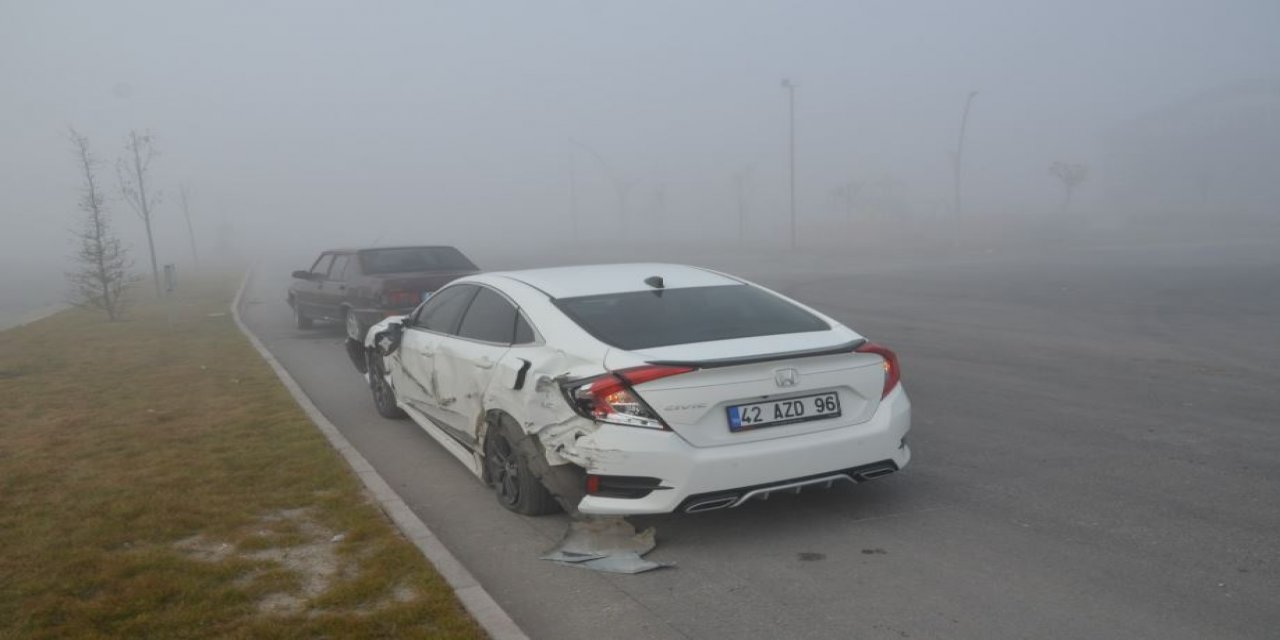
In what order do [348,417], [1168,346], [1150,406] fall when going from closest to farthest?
[1150,406], [348,417], [1168,346]

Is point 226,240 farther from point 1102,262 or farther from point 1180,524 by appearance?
point 1180,524

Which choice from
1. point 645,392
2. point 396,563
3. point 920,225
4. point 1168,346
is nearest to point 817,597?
→ point 645,392

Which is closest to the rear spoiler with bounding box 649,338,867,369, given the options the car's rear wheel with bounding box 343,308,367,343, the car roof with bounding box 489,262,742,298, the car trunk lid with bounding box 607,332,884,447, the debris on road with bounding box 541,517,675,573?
the car trunk lid with bounding box 607,332,884,447

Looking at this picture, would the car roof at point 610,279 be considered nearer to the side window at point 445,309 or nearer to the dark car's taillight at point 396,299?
the side window at point 445,309

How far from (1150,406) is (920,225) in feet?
242

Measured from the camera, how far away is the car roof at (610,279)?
5.96 metres

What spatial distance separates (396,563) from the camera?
4691 mm

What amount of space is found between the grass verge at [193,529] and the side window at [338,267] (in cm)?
472

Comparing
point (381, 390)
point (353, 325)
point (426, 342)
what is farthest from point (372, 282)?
point (426, 342)

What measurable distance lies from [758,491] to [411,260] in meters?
10.4

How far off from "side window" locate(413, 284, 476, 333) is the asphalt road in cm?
94

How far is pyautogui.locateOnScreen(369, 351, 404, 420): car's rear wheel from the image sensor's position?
829 centimetres

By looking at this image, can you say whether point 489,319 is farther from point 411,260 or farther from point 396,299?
point 411,260

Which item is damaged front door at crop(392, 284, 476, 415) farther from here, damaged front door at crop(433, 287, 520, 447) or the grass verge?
the grass verge
